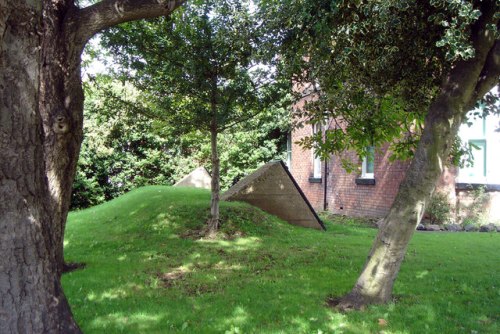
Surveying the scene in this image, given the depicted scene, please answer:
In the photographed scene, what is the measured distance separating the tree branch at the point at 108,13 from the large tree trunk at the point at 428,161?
3370 millimetres

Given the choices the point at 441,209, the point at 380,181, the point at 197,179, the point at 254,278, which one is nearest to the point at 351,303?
the point at 254,278

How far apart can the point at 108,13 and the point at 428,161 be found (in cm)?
390

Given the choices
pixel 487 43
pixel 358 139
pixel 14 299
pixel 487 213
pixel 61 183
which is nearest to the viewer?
pixel 14 299

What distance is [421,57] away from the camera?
19.8 ft

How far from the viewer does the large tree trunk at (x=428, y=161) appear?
5062mm

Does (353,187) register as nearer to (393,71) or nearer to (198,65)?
(198,65)

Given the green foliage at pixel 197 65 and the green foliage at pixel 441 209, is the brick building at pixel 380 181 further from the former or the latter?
the green foliage at pixel 197 65

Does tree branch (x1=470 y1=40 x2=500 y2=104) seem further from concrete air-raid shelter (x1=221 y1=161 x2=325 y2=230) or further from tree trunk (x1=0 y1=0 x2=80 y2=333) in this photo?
concrete air-raid shelter (x1=221 y1=161 x2=325 y2=230)

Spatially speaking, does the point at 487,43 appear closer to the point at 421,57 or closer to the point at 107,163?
the point at 421,57

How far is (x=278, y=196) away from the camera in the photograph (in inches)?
480

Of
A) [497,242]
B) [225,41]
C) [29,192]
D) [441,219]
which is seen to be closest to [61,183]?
[29,192]

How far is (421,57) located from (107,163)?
17.9 meters

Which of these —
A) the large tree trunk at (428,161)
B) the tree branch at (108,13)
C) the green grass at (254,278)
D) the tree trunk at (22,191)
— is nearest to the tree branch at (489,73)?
the large tree trunk at (428,161)

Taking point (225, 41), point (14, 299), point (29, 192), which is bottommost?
point (14, 299)
